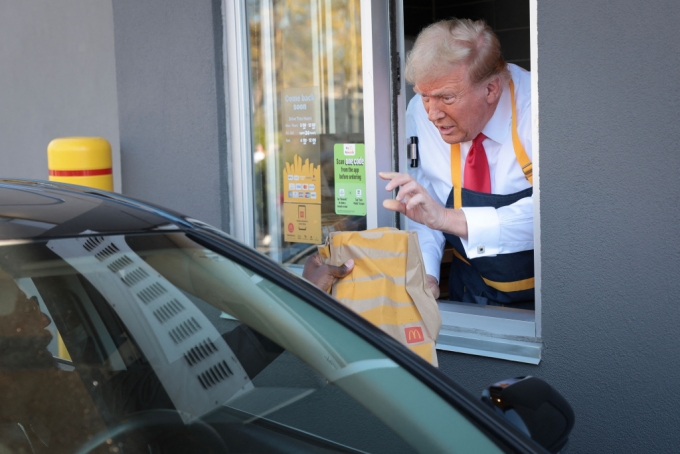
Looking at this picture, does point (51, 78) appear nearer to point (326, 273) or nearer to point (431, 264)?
point (431, 264)

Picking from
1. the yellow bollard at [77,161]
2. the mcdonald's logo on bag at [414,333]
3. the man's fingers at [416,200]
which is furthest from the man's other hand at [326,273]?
the yellow bollard at [77,161]

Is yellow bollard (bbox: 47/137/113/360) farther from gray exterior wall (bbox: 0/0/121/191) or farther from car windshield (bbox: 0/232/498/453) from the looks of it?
car windshield (bbox: 0/232/498/453)

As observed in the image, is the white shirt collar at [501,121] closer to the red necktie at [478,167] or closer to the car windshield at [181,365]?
the red necktie at [478,167]

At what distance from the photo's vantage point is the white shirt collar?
333 centimetres

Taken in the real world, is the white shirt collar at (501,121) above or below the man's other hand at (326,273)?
above

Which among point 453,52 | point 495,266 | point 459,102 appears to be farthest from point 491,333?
point 453,52

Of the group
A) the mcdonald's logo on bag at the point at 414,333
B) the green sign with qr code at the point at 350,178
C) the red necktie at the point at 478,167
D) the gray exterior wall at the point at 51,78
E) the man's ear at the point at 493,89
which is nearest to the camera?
the mcdonald's logo on bag at the point at 414,333

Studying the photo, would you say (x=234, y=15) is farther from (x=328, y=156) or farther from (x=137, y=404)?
(x=137, y=404)

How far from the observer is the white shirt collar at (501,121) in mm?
3328

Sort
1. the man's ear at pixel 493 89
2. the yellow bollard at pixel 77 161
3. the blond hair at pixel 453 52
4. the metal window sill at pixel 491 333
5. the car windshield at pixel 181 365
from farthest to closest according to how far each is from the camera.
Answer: the yellow bollard at pixel 77 161
the man's ear at pixel 493 89
the blond hair at pixel 453 52
the metal window sill at pixel 491 333
the car windshield at pixel 181 365

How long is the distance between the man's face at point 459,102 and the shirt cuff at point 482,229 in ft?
1.19

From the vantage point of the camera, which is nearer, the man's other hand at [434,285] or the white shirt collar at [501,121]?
the man's other hand at [434,285]

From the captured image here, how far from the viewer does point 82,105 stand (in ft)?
19.9

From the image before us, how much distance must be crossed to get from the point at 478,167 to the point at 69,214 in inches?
87.7
